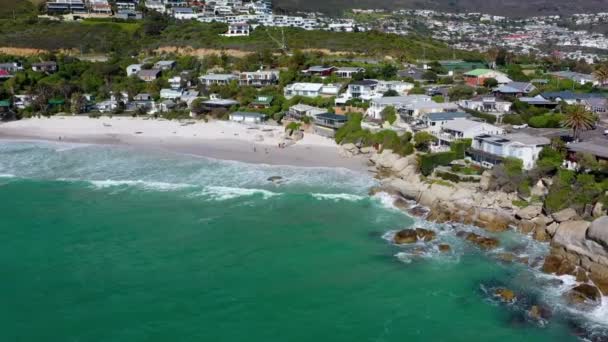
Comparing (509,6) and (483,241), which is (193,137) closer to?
(483,241)

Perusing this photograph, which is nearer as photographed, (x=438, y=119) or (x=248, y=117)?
(x=438, y=119)

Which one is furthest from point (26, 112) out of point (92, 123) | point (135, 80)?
point (135, 80)

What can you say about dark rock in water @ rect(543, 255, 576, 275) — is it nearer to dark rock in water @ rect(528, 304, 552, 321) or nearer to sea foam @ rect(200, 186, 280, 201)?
dark rock in water @ rect(528, 304, 552, 321)

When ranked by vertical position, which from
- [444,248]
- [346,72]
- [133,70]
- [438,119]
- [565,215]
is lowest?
[444,248]

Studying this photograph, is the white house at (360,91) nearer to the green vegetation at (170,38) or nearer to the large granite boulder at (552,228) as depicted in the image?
the green vegetation at (170,38)

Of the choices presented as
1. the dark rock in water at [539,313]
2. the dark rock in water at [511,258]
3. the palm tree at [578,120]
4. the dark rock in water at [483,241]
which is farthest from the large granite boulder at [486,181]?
the dark rock in water at [539,313]

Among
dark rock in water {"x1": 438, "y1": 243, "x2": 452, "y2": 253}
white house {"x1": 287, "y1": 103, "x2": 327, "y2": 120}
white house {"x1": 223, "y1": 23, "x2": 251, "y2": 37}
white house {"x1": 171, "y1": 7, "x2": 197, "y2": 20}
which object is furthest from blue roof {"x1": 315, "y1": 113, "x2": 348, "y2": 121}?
white house {"x1": 171, "y1": 7, "x2": 197, "y2": 20}

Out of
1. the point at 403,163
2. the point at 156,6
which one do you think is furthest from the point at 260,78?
the point at 156,6

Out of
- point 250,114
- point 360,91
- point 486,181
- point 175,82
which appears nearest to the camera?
point 486,181
